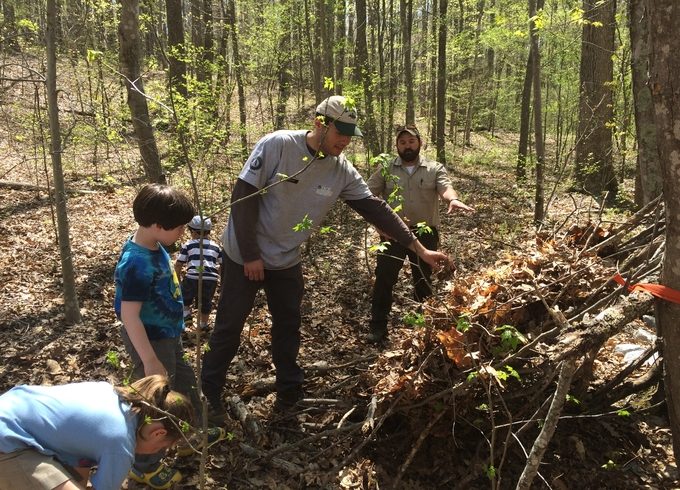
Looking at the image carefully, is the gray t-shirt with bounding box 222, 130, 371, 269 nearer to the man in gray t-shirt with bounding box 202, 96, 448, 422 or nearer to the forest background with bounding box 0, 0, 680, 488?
the man in gray t-shirt with bounding box 202, 96, 448, 422

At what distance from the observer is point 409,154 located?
496 cm

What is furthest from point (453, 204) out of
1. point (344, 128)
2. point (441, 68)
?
point (441, 68)

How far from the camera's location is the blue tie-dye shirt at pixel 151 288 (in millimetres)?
2559

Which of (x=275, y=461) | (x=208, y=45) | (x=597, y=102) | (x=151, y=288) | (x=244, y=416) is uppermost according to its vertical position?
(x=208, y=45)

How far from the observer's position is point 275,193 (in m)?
3.32

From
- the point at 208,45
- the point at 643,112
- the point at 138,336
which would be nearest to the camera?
the point at 138,336

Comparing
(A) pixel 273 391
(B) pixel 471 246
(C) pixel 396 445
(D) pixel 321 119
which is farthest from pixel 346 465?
(B) pixel 471 246

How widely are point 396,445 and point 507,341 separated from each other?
1274 millimetres

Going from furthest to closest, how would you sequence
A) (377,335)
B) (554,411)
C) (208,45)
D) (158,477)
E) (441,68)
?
1. (441,68)
2. (208,45)
3. (377,335)
4. (158,477)
5. (554,411)

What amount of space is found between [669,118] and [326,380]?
3.17 meters

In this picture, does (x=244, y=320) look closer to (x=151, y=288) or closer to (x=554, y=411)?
(x=151, y=288)

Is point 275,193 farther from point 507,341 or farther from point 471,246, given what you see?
point 471,246

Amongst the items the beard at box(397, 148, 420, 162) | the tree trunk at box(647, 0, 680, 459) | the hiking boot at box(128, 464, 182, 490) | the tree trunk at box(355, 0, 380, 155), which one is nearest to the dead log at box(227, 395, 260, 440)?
the hiking boot at box(128, 464, 182, 490)

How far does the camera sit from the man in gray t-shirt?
3.20m
